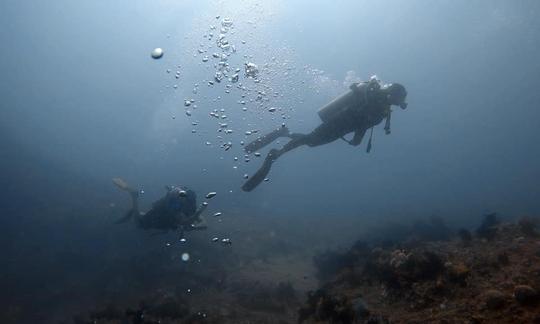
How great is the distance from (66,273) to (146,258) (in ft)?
15.8

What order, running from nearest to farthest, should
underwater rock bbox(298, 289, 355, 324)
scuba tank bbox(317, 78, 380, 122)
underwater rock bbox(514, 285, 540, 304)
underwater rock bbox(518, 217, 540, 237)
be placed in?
underwater rock bbox(514, 285, 540, 304) → underwater rock bbox(298, 289, 355, 324) → underwater rock bbox(518, 217, 540, 237) → scuba tank bbox(317, 78, 380, 122)

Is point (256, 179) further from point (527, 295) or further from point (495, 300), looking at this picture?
point (527, 295)

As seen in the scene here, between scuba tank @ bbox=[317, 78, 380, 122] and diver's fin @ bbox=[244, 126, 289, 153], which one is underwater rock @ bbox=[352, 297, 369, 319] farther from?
diver's fin @ bbox=[244, 126, 289, 153]

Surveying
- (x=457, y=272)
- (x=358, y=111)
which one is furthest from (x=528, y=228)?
(x=358, y=111)

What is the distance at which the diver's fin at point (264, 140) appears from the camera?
1240 centimetres

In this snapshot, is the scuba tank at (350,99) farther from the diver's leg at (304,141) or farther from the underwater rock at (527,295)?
the underwater rock at (527,295)

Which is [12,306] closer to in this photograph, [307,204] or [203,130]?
[307,204]

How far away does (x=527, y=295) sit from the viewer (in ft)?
16.7

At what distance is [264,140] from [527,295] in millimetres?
8705

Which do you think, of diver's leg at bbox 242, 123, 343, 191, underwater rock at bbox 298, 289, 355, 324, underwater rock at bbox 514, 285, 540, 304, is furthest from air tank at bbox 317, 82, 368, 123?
underwater rock at bbox 514, 285, 540, 304

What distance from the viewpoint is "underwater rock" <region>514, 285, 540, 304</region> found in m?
5.05

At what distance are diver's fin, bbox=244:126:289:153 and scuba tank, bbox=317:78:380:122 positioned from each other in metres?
1.62

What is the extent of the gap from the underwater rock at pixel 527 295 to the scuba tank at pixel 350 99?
6704 mm

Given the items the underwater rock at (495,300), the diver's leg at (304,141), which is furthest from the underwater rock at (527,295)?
the diver's leg at (304,141)
